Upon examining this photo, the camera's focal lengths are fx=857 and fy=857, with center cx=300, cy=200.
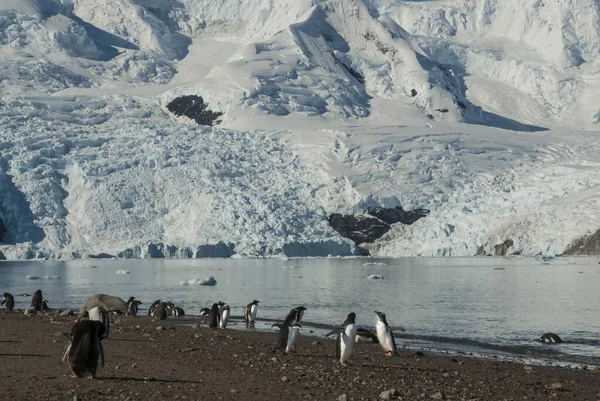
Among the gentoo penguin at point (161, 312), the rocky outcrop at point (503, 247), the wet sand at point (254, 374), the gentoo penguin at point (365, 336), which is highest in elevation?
the rocky outcrop at point (503, 247)

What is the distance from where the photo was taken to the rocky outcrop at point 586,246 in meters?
74.2

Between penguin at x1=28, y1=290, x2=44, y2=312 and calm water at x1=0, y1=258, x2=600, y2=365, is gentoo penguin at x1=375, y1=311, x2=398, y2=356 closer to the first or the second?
calm water at x1=0, y1=258, x2=600, y2=365

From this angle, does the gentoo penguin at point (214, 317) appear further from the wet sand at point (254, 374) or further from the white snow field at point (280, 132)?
the white snow field at point (280, 132)

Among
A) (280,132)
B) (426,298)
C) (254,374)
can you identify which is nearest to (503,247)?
(280,132)

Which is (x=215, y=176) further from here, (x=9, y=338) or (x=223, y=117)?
(x=9, y=338)

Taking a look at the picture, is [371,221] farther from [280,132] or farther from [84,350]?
[84,350]

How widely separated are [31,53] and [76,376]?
11414 cm

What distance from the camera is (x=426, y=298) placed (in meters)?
32.7

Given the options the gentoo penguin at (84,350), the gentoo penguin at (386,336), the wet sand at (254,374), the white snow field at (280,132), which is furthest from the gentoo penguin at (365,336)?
the white snow field at (280,132)

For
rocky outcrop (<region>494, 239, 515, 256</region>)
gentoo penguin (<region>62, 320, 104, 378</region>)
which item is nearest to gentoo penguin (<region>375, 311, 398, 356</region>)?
gentoo penguin (<region>62, 320, 104, 378</region>)

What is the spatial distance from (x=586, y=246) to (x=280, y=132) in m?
38.4

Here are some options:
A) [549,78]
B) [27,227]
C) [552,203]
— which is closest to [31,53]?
[27,227]

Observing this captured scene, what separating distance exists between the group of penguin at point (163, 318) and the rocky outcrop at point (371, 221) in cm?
5992

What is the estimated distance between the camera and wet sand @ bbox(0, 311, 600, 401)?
401 inches
